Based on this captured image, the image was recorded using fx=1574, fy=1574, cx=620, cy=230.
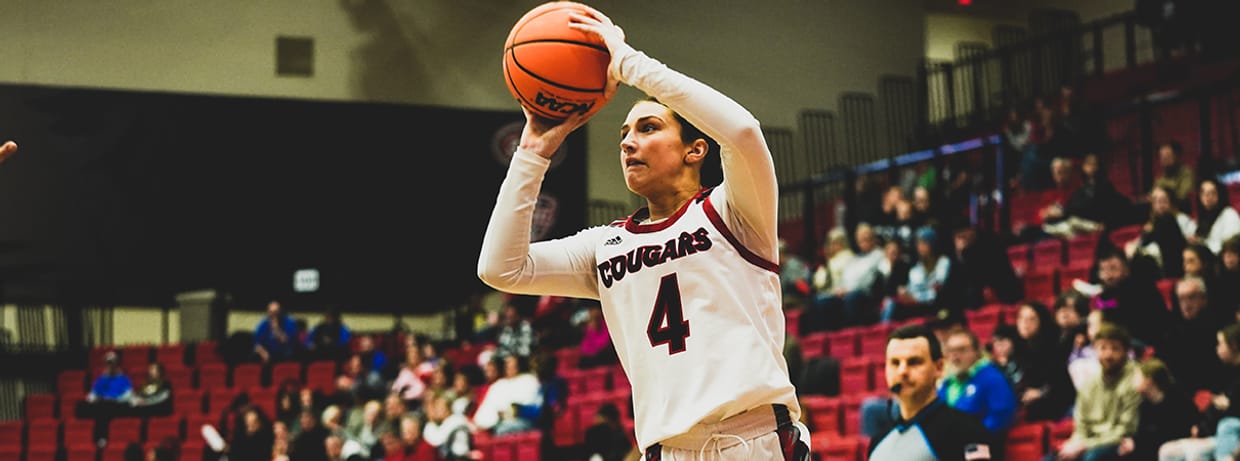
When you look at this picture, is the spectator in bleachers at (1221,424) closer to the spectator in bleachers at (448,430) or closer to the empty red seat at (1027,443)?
the empty red seat at (1027,443)

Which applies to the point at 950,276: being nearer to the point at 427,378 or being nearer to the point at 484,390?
the point at 484,390

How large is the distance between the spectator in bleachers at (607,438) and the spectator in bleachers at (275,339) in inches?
273

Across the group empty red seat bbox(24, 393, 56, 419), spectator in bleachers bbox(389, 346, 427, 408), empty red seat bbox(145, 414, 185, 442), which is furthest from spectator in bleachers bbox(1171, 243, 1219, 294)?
empty red seat bbox(24, 393, 56, 419)

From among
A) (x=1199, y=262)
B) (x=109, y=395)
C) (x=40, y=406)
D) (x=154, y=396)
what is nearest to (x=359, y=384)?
(x=154, y=396)

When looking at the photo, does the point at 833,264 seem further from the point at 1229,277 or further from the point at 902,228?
the point at 1229,277

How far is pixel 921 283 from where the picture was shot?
465 inches

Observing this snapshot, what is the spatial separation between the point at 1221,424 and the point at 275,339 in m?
11.8

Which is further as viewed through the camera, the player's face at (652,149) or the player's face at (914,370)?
the player's face at (914,370)

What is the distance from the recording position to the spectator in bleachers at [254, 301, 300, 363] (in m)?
16.8

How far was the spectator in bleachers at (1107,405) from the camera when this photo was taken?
7629 mm

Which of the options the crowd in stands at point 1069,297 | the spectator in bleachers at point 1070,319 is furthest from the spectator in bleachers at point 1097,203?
the spectator in bleachers at point 1070,319

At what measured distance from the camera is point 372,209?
1983 centimetres

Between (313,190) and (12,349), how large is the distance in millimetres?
4033

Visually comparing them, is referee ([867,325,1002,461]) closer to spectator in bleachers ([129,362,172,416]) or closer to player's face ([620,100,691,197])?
player's face ([620,100,691,197])
